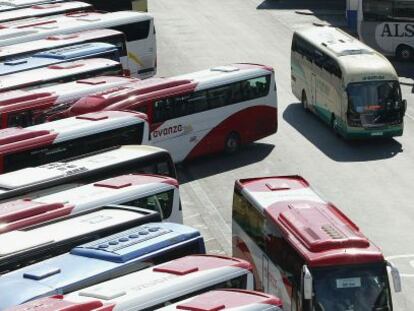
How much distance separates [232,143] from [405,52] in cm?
1646

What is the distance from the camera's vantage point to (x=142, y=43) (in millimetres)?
51844

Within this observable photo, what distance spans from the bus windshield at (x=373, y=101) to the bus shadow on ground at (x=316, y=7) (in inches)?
892

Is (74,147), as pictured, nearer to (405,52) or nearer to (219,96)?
(219,96)

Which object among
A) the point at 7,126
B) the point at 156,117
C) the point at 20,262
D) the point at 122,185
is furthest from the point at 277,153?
the point at 20,262

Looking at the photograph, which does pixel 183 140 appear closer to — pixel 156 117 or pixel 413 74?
pixel 156 117

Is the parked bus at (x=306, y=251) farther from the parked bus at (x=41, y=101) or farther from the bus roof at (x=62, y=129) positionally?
the parked bus at (x=41, y=101)

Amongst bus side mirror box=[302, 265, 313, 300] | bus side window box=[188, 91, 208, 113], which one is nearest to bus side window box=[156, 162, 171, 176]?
bus side window box=[188, 91, 208, 113]

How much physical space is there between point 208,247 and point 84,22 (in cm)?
2104

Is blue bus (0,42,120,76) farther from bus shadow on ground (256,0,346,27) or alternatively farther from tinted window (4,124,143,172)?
bus shadow on ground (256,0,346,27)

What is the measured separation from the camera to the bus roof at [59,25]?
4988 cm

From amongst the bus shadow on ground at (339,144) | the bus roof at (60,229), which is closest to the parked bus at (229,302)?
the bus roof at (60,229)

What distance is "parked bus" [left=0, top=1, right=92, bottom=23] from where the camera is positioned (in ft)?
182

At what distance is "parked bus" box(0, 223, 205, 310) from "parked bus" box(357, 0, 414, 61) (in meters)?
31.4

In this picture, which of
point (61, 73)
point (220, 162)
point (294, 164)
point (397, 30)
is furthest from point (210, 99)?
point (397, 30)
